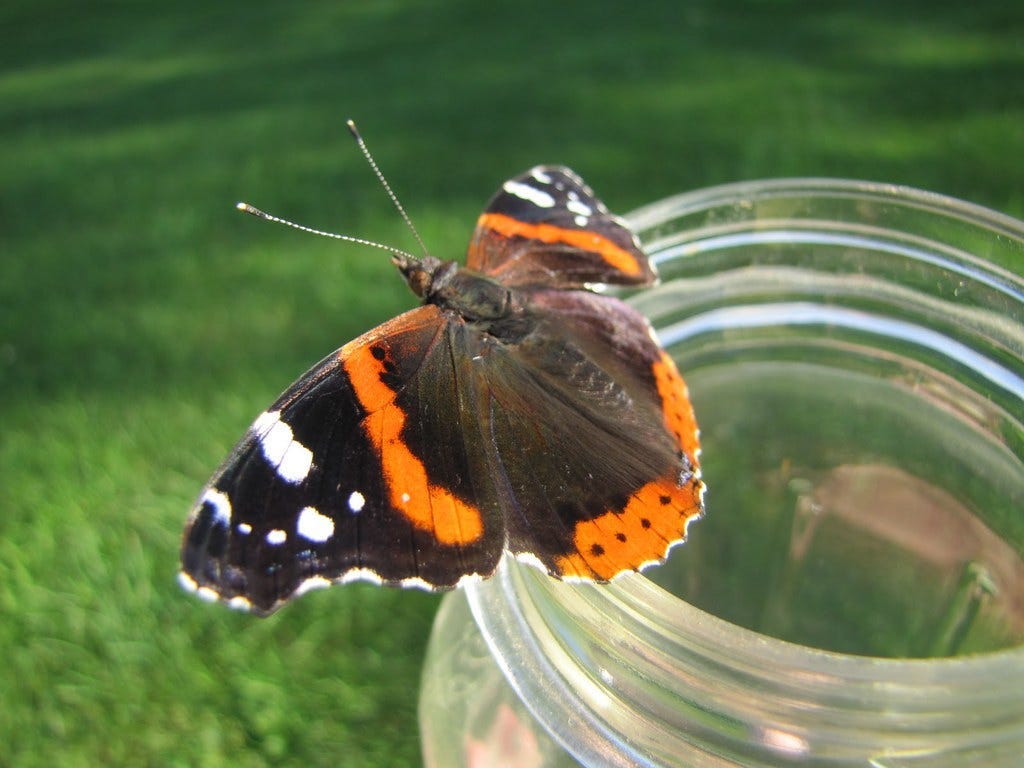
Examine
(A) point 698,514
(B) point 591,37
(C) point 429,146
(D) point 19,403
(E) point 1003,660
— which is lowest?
(D) point 19,403

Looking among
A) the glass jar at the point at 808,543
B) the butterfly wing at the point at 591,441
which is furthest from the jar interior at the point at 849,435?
the butterfly wing at the point at 591,441

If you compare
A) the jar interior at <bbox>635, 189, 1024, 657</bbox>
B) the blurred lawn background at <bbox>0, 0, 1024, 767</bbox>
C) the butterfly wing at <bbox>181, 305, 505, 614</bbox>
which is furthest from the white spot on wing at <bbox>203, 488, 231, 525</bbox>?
the blurred lawn background at <bbox>0, 0, 1024, 767</bbox>

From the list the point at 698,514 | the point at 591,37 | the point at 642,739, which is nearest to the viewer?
the point at 642,739

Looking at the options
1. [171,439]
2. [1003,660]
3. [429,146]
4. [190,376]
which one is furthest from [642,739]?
[429,146]

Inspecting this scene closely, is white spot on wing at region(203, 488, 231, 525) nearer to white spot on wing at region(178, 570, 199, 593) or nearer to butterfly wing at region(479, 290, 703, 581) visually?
white spot on wing at region(178, 570, 199, 593)

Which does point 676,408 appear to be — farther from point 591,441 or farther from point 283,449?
point 283,449

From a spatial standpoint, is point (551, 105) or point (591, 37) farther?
point (591, 37)

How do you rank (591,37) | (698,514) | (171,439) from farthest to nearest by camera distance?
1. (591,37)
2. (171,439)
3. (698,514)

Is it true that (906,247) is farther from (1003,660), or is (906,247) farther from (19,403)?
(19,403)
